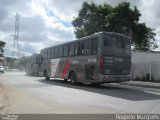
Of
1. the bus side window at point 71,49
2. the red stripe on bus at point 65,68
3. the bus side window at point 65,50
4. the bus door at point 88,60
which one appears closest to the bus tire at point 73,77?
the red stripe on bus at point 65,68

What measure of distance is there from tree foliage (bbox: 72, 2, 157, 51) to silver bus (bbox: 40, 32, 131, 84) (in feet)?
41.8

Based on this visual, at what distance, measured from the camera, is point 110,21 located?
117ft

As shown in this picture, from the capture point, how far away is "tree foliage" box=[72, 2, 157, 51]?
35625 millimetres

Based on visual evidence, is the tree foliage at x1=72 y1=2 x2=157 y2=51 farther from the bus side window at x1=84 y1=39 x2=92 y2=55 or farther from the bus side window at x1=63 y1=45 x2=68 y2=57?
the bus side window at x1=84 y1=39 x2=92 y2=55

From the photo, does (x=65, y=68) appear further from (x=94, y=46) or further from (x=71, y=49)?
(x=94, y=46)

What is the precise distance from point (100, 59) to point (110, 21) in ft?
55.7

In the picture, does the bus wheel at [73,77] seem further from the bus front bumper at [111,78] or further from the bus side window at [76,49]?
the bus front bumper at [111,78]

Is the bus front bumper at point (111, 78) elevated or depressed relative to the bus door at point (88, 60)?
depressed

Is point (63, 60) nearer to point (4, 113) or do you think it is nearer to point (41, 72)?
point (41, 72)

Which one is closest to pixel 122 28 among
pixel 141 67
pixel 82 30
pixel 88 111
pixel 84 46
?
pixel 82 30

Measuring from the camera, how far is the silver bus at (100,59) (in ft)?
64.2

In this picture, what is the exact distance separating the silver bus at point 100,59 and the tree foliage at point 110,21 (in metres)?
12.7

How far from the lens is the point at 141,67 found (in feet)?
98.0

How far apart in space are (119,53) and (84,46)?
2770 mm
